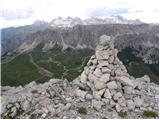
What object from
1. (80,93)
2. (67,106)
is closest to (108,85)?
(80,93)

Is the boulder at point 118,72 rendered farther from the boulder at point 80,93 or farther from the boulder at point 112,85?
the boulder at point 80,93

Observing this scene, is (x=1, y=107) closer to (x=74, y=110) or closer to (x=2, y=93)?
(x=2, y=93)

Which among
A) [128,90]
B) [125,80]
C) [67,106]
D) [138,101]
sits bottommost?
[67,106]

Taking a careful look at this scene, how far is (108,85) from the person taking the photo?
4050 cm

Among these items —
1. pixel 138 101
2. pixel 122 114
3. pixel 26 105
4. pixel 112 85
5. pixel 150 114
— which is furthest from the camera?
pixel 112 85

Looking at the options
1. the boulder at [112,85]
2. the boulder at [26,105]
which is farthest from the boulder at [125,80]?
the boulder at [26,105]

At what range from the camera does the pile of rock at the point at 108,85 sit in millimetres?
39375

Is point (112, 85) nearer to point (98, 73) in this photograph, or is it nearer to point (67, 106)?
point (98, 73)

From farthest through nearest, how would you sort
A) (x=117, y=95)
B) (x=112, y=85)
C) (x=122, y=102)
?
(x=112, y=85)
(x=117, y=95)
(x=122, y=102)

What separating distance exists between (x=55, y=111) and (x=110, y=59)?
10.2 m

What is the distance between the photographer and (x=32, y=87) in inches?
1848

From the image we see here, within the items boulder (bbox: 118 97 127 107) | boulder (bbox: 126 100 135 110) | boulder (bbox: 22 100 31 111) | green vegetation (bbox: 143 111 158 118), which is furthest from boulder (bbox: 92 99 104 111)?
boulder (bbox: 22 100 31 111)

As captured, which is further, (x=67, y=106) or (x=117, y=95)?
(x=117, y=95)

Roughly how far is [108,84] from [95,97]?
2360mm
